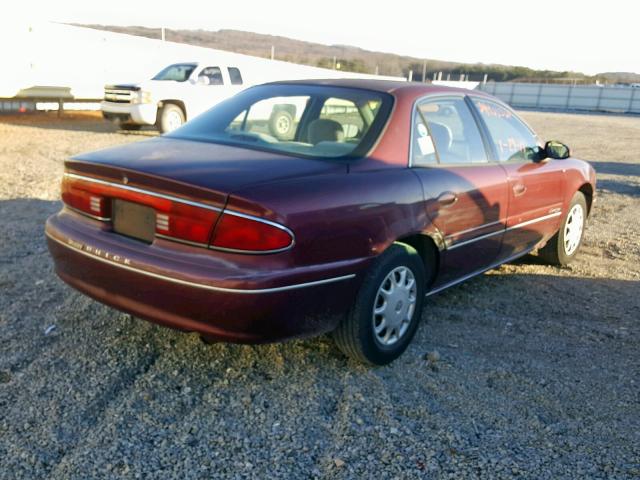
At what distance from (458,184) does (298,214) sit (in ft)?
4.73

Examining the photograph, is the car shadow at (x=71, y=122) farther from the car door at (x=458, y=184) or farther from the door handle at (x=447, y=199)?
the door handle at (x=447, y=199)

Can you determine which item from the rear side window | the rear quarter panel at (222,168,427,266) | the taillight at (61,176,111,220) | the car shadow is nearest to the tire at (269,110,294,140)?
the rear quarter panel at (222,168,427,266)

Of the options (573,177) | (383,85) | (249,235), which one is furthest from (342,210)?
(573,177)

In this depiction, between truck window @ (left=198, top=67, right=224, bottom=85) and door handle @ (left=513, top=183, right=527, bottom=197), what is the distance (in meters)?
12.5

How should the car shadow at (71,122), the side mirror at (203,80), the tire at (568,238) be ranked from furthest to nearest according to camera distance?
the car shadow at (71,122) → the side mirror at (203,80) → the tire at (568,238)

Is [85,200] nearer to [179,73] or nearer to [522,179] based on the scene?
[522,179]

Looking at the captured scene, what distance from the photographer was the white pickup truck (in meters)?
14.8

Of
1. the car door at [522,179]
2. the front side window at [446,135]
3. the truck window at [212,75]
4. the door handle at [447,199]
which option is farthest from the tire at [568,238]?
the truck window at [212,75]

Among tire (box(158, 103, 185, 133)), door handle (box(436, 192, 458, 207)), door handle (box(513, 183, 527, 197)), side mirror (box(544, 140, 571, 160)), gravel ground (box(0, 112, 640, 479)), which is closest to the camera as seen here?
gravel ground (box(0, 112, 640, 479))

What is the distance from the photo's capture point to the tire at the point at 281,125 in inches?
146

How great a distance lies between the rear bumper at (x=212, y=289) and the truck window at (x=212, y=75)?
13.4 m

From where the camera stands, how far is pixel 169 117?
1528 centimetres

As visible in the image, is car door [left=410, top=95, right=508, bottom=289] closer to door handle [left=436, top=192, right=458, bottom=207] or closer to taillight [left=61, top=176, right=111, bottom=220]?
door handle [left=436, top=192, right=458, bottom=207]

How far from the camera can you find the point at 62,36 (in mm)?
18297
